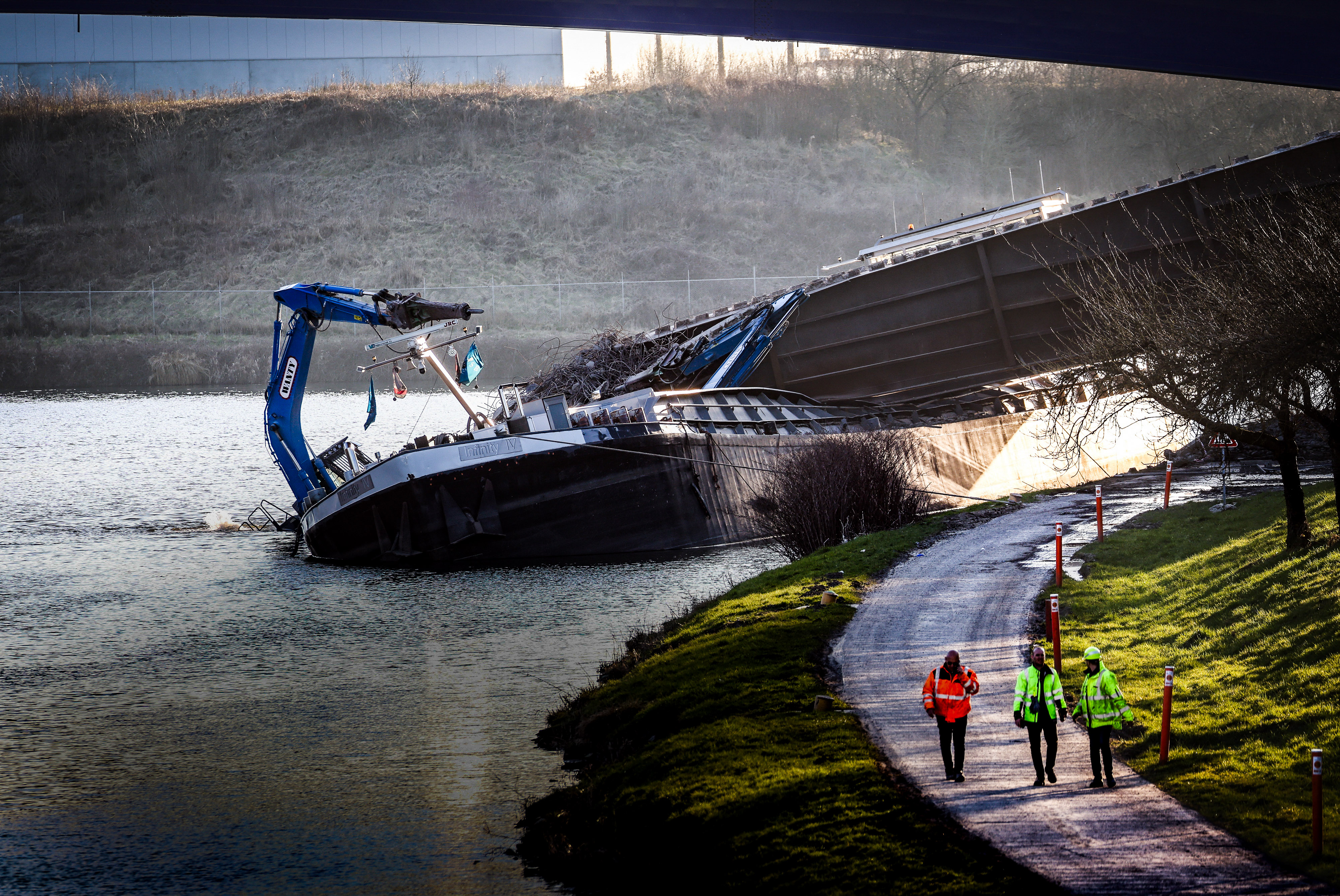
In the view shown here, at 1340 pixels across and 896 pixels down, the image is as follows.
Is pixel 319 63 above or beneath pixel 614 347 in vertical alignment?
above

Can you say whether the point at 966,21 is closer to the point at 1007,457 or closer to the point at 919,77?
the point at 1007,457

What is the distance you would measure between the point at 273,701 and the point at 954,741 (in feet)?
45.4

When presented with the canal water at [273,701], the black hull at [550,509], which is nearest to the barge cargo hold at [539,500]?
the black hull at [550,509]

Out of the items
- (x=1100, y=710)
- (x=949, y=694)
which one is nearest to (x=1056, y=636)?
(x=1100, y=710)

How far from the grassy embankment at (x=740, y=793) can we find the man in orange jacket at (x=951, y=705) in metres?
0.67

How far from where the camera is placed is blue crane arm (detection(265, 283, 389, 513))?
117 feet

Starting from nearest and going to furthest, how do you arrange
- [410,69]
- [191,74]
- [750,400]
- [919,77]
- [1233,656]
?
[1233,656], [750,400], [191,74], [410,69], [919,77]

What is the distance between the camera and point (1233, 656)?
1841 centimetres

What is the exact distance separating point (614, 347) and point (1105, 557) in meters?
29.2

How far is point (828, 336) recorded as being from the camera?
1954 inches

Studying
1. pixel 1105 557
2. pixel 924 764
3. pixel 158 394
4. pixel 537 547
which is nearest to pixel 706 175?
pixel 158 394

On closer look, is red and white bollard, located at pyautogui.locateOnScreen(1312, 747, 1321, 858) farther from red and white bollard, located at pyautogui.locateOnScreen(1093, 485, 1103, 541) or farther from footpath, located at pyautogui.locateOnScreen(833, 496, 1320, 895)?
red and white bollard, located at pyautogui.locateOnScreen(1093, 485, 1103, 541)

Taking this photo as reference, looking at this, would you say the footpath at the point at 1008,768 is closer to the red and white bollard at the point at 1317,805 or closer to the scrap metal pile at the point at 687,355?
the red and white bollard at the point at 1317,805

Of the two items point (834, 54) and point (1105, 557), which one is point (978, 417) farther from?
point (834, 54)
